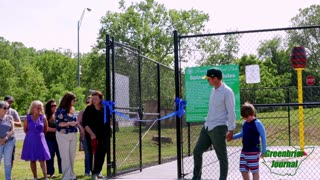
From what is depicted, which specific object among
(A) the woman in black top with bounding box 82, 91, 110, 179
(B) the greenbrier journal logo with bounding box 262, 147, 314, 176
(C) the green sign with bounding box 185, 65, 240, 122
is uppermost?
(C) the green sign with bounding box 185, 65, 240, 122

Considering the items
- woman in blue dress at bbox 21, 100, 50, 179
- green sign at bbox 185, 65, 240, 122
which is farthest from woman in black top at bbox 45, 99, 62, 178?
green sign at bbox 185, 65, 240, 122

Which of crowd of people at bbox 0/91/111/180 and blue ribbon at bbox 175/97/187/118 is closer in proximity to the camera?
blue ribbon at bbox 175/97/187/118

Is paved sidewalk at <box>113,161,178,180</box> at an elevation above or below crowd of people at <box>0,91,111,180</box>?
below

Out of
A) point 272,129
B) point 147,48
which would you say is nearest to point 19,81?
point 147,48

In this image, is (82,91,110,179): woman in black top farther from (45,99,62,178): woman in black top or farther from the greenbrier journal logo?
the greenbrier journal logo

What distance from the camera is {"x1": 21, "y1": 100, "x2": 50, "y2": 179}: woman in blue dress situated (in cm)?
891

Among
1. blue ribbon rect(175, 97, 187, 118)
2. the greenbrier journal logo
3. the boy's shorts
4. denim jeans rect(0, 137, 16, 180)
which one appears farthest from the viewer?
denim jeans rect(0, 137, 16, 180)

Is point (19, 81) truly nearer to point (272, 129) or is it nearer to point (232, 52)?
point (272, 129)

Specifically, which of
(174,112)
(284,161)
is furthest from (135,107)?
(284,161)

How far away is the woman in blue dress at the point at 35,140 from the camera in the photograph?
29.2ft

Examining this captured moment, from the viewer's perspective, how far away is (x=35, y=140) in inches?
353

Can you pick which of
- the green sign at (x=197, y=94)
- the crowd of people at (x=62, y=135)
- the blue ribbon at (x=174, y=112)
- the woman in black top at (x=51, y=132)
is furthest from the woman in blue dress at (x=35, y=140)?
the green sign at (x=197, y=94)

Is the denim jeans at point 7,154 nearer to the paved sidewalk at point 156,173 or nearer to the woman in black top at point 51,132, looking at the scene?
the woman in black top at point 51,132

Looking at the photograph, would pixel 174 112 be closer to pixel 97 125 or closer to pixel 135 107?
pixel 97 125
